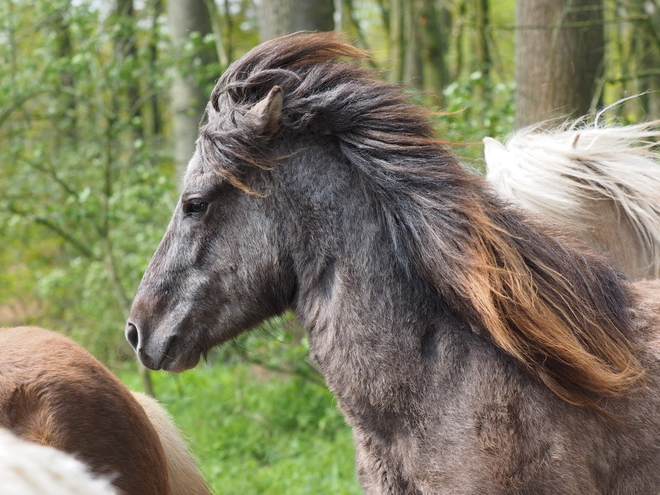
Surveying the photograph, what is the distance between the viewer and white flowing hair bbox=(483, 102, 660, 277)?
136 inches

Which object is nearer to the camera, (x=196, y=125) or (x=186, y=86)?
(x=196, y=125)

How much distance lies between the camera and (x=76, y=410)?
245 centimetres

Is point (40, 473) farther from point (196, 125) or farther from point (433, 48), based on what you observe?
point (433, 48)

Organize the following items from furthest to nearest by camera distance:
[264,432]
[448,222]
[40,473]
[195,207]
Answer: [264,432]
[195,207]
[448,222]
[40,473]

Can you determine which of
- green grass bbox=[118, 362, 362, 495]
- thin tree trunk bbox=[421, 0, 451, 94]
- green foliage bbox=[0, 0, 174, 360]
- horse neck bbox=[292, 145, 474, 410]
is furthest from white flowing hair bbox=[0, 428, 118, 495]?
thin tree trunk bbox=[421, 0, 451, 94]

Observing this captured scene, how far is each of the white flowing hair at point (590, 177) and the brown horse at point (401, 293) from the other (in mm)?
955

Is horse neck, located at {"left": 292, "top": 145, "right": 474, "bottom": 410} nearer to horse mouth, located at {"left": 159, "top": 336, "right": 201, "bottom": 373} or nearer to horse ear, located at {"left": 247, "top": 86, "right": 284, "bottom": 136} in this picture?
horse ear, located at {"left": 247, "top": 86, "right": 284, "bottom": 136}

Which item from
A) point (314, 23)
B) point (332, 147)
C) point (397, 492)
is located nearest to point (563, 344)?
point (397, 492)

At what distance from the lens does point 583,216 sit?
344 centimetres

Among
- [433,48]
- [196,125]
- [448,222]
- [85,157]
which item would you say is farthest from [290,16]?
[433,48]

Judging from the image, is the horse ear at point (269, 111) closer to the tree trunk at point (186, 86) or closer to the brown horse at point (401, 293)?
the brown horse at point (401, 293)

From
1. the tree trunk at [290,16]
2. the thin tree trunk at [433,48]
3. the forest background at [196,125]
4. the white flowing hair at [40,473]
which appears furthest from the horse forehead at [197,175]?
the thin tree trunk at [433,48]

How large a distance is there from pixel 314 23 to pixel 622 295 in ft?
13.2

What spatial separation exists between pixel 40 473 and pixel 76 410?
2.69ft
